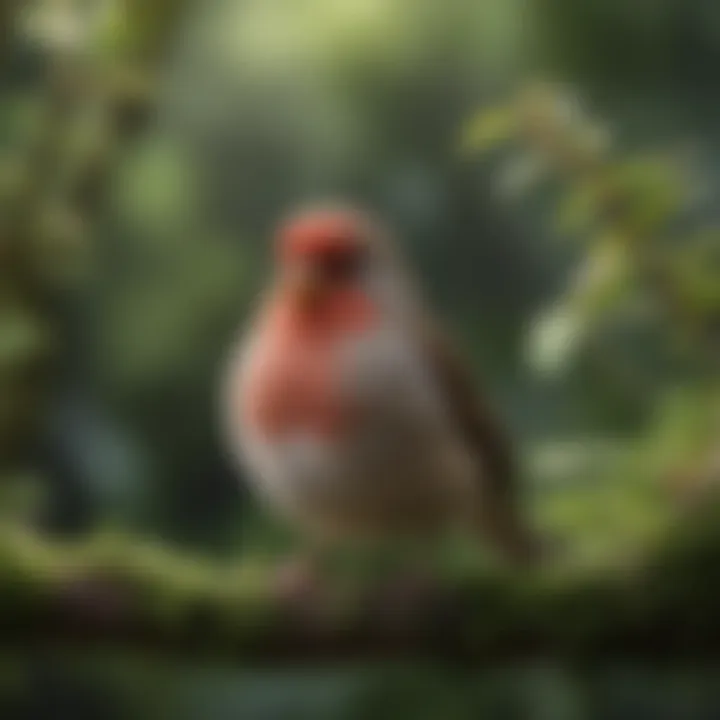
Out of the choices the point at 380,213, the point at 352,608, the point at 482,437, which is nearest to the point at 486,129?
the point at 380,213

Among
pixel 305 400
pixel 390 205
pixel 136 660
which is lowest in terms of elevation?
pixel 136 660

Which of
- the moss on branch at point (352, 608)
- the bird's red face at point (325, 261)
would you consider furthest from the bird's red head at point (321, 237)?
the moss on branch at point (352, 608)

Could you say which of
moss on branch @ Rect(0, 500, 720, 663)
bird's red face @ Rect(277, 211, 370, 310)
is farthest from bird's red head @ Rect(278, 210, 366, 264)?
moss on branch @ Rect(0, 500, 720, 663)

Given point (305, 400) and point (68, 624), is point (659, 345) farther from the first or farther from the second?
point (68, 624)

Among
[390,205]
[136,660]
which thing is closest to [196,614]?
[136,660]

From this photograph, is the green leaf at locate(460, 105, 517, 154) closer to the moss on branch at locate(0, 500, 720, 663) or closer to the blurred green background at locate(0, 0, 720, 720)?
the blurred green background at locate(0, 0, 720, 720)

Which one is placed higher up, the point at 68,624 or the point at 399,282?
the point at 399,282

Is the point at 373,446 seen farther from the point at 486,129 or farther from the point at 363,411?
the point at 486,129
